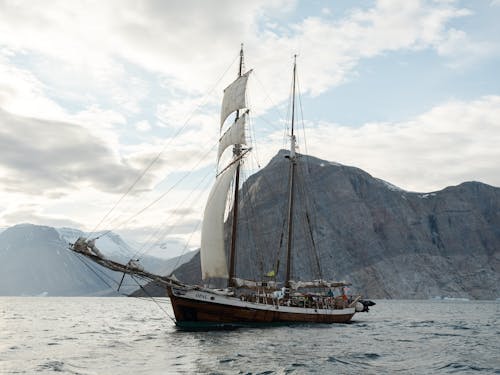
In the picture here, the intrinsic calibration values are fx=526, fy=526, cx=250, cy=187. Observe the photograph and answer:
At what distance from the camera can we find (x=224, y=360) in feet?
92.7

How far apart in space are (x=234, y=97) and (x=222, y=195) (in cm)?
1216

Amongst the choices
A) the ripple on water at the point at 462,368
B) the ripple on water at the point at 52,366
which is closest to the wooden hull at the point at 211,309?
the ripple on water at the point at 52,366

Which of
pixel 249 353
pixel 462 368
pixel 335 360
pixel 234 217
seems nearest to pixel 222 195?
pixel 234 217

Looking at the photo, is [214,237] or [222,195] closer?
[214,237]

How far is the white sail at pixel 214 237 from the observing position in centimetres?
5066

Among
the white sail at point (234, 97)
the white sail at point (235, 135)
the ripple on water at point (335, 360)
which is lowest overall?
the ripple on water at point (335, 360)

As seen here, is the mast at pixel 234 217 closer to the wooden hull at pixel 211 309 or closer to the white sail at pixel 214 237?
the white sail at pixel 214 237


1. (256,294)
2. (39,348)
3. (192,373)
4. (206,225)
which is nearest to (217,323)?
(256,294)

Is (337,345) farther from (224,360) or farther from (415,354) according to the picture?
(224,360)

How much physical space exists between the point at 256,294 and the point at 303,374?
77.7 ft

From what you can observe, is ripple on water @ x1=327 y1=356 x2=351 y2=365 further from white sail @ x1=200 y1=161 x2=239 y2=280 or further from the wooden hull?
white sail @ x1=200 y1=161 x2=239 y2=280

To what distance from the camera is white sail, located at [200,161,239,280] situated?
50.7 m

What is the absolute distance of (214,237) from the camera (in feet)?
167

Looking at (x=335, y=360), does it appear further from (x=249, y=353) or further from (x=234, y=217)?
(x=234, y=217)
